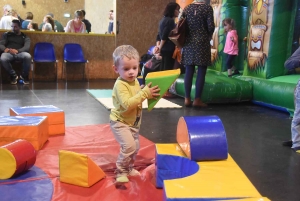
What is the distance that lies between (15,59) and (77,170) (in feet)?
19.4

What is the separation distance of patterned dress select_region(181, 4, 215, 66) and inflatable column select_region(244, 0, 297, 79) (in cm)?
98

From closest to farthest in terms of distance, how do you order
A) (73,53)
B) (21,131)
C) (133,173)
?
(133,173)
(21,131)
(73,53)

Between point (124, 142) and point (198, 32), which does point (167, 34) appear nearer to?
point (198, 32)

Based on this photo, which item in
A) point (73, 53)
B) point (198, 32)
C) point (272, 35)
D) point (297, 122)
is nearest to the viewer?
point (297, 122)

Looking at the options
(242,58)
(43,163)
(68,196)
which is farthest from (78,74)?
(68,196)

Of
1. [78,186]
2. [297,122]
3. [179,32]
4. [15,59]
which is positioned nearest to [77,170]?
[78,186]

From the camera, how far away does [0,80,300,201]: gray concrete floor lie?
2.24 m

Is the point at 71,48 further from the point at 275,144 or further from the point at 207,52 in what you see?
the point at 275,144

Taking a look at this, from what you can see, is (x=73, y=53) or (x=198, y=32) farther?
(x=73, y=53)

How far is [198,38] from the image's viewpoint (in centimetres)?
459

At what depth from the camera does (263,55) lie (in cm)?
502

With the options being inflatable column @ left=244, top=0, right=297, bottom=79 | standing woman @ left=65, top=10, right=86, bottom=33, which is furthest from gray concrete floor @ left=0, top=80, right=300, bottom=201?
standing woman @ left=65, top=10, right=86, bottom=33

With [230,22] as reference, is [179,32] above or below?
below

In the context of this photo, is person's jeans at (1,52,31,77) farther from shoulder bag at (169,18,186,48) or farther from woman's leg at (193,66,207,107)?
woman's leg at (193,66,207,107)
